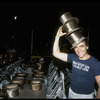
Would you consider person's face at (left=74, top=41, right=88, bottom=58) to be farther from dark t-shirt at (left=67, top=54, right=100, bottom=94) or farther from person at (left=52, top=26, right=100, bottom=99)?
dark t-shirt at (left=67, top=54, right=100, bottom=94)

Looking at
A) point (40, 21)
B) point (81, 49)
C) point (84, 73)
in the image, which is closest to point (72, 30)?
point (81, 49)

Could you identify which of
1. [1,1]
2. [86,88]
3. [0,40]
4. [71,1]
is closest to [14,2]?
[1,1]

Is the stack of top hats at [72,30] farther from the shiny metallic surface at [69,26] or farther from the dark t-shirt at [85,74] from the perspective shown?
the dark t-shirt at [85,74]

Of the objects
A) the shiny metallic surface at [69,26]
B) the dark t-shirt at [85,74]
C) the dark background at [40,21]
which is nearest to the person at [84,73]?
the dark t-shirt at [85,74]

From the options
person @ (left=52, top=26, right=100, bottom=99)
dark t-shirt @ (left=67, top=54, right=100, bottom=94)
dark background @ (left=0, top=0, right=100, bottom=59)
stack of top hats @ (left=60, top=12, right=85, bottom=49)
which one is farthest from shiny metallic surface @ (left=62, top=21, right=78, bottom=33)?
dark background @ (left=0, top=0, right=100, bottom=59)

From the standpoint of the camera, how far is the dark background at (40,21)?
26.0ft

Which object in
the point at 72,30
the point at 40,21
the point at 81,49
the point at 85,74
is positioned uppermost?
the point at 40,21

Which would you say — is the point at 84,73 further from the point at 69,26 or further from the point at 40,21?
the point at 40,21

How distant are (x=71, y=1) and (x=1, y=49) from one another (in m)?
6.96

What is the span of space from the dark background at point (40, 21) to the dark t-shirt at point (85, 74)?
211 inches

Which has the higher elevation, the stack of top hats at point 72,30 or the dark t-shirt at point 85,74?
the stack of top hats at point 72,30

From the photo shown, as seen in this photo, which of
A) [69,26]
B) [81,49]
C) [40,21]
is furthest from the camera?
[40,21]

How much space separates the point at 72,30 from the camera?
244 centimetres

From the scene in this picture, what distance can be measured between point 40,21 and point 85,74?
11.2 m
